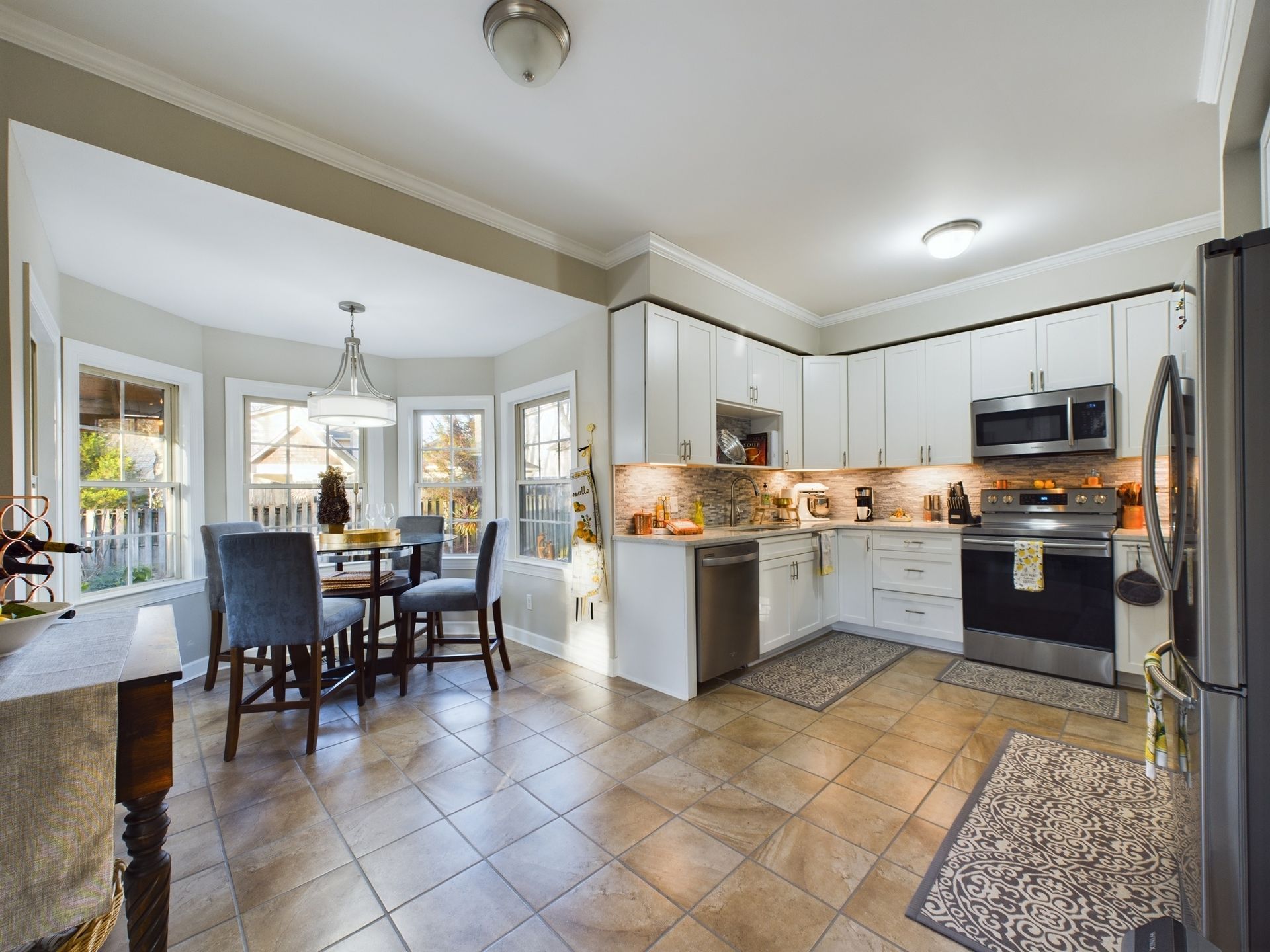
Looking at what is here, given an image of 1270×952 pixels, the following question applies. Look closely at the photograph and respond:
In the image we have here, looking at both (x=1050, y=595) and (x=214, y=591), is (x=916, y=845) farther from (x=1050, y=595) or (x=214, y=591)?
(x=214, y=591)

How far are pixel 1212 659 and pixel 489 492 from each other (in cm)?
441

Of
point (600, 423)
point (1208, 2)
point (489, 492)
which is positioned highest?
point (1208, 2)

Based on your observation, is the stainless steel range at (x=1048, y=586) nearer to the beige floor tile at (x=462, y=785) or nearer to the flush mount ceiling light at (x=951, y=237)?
the flush mount ceiling light at (x=951, y=237)

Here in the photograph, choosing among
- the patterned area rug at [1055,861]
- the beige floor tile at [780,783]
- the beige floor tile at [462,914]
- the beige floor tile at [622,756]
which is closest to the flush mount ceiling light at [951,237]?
the patterned area rug at [1055,861]

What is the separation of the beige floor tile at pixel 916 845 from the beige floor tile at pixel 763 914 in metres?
0.38

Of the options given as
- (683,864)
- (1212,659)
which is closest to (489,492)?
(683,864)

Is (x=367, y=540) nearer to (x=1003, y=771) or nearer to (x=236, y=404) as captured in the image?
(x=236, y=404)

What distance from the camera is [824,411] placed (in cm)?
489

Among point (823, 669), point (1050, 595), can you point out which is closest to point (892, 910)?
point (823, 669)

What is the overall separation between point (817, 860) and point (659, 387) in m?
2.57

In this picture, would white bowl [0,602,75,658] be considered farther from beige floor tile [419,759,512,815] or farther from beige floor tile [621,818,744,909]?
beige floor tile [621,818,744,909]

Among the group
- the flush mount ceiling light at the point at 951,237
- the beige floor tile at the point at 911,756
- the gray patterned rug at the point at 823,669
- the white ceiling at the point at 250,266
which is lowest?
the gray patterned rug at the point at 823,669

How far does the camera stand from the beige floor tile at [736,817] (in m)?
1.96

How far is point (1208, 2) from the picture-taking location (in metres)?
1.80
